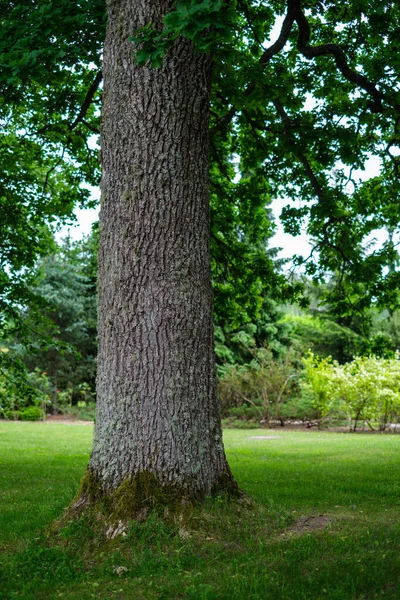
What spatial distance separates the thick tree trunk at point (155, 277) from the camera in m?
5.15

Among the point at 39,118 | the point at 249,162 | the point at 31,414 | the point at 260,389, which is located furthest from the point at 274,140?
the point at 31,414

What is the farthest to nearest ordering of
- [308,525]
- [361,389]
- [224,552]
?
[361,389] → [308,525] → [224,552]

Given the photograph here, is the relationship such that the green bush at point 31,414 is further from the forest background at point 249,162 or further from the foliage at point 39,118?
the foliage at point 39,118

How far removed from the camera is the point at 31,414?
2478cm

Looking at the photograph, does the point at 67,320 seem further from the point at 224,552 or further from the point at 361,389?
the point at 224,552

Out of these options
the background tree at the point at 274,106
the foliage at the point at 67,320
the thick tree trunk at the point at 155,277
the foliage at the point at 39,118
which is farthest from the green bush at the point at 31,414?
the thick tree trunk at the point at 155,277

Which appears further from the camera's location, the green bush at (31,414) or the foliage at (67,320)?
the foliage at (67,320)

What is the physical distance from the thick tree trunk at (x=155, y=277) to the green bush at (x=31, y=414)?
2051 cm

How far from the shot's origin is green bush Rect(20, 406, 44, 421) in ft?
81.3

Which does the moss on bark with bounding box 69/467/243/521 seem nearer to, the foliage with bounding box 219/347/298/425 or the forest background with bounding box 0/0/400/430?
the forest background with bounding box 0/0/400/430

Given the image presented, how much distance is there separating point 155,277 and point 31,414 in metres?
21.1

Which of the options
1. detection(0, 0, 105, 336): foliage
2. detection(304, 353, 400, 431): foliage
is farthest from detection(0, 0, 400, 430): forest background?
detection(304, 353, 400, 431): foliage

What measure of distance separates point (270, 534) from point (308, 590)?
1030 mm

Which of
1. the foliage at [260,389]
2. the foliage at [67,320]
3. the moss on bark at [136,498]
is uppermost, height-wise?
the foliage at [67,320]
